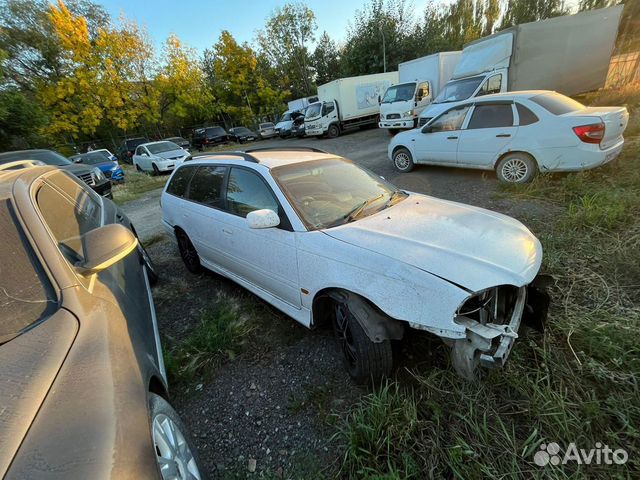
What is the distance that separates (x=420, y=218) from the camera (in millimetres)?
2430

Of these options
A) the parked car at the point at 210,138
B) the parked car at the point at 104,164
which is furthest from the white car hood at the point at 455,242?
the parked car at the point at 210,138

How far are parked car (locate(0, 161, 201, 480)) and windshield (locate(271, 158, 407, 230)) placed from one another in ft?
4.27

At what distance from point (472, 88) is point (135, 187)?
12832mm

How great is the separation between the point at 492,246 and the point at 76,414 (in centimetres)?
229

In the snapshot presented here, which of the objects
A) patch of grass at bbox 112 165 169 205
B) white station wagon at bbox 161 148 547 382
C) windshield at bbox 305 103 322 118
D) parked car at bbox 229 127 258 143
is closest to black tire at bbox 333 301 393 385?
white station wagon at bbox 161 148 547 382

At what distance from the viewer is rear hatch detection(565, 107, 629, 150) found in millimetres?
4664

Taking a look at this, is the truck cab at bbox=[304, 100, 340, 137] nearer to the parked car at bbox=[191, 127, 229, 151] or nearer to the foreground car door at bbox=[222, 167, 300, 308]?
the parked car at bbox=[191, 127, 229, 151]

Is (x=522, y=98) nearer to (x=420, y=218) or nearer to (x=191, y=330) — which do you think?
(x=420, y=218)

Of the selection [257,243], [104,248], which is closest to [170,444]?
[104,248]

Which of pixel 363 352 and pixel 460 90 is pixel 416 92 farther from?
pixel 363 352

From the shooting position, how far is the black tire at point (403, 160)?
24.7 ft

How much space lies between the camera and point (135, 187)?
1209cm

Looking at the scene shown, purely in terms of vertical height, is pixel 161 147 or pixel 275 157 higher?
pixel 275 157

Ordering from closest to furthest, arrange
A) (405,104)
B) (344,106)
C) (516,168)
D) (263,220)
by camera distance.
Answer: (263,220)
(516,168)
(405,104)
(344,106)
